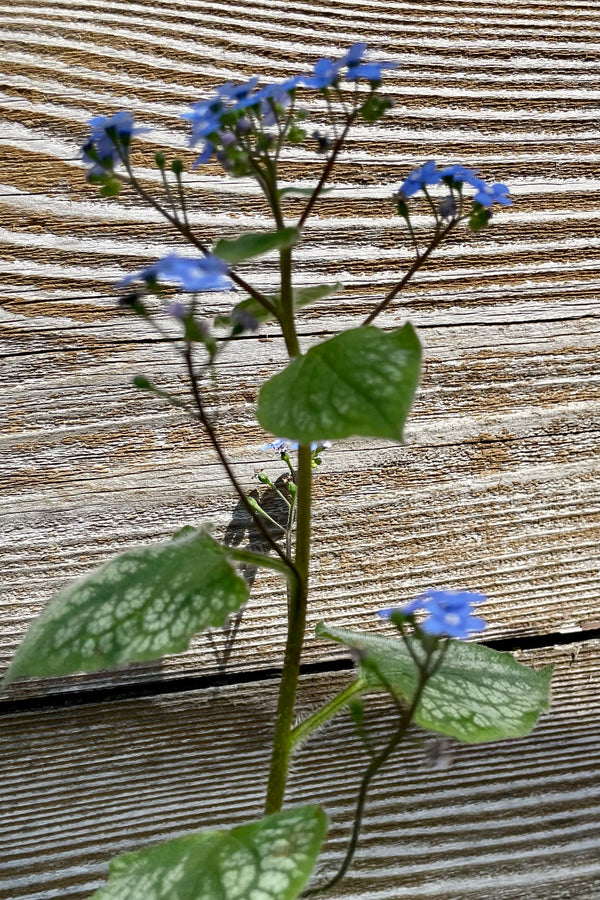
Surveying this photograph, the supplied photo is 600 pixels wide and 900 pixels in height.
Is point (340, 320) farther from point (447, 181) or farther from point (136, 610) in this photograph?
point (136, 610)

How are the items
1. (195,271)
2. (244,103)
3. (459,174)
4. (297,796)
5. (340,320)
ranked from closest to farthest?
(195,271) < (244,103) < (459,174) < (297,796) < (340,320)

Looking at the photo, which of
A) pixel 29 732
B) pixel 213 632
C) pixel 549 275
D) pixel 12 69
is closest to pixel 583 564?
pixel 549 275

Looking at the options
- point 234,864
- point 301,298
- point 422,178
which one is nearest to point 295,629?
point 234,864

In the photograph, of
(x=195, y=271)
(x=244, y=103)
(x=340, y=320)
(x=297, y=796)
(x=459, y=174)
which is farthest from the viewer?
(x=340, y=320)

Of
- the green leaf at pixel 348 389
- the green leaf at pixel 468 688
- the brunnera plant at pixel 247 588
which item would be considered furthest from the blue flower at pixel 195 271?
the green leaf at pixel 468 688

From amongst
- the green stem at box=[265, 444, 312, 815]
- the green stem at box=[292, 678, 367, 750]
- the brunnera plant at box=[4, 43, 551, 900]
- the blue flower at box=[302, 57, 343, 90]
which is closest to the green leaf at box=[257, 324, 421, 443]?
the brunnera plant at box=[4, 43, 551, 900]

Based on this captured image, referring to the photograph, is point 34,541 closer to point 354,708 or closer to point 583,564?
point 354,708
